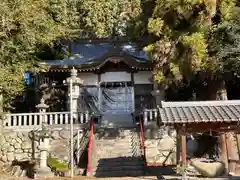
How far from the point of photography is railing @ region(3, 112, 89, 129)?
1650cm

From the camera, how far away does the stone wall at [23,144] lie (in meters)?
16.1

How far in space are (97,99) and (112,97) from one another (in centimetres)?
85

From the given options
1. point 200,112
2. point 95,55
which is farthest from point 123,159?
point 95,55

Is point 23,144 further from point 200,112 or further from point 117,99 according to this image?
point 200,112

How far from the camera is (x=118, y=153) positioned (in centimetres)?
1452

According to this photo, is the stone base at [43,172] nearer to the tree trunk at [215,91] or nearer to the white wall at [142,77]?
the tree trunk at [215,91]

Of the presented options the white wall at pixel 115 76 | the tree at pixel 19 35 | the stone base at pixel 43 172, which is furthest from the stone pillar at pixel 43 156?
the white wall at pixel 115 76

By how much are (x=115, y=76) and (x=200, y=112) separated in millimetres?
11396

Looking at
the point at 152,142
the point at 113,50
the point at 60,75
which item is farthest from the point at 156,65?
the point at 60,75

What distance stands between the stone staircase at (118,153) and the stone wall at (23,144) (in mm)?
1469

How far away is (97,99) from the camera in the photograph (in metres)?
20.5

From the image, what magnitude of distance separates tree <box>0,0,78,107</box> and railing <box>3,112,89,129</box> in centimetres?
93

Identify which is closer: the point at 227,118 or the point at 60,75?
the point at 227,118

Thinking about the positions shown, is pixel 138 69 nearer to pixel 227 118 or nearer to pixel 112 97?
pixel 112 97
